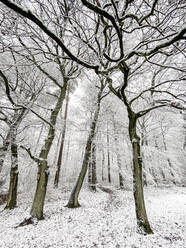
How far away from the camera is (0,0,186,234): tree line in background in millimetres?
1905

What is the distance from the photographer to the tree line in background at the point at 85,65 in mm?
1905

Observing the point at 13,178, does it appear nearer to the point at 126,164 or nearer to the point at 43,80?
the point at 43,80

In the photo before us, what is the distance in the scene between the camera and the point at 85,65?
1.92 meters

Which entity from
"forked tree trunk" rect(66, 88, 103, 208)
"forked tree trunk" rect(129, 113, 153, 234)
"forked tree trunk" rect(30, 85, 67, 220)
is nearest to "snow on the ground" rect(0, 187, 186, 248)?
"forked tree trunk" rect(129, 113, 153, 234)

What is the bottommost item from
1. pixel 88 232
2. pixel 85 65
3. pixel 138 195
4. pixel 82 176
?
pixel 88 232

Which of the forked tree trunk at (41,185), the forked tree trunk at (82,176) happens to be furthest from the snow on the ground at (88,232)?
the forked tree trunk at (82,176)

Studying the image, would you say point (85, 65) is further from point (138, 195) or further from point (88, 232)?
point (88, 232)

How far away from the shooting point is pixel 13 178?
5.02m

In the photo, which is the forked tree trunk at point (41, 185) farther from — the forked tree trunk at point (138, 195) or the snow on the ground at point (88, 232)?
the forked tree trunk at point (138, 195)

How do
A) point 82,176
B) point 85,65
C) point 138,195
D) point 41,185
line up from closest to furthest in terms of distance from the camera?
point 85,65, point 138,195, point 41,185, point 82,176

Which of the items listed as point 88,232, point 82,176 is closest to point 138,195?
point 88,232

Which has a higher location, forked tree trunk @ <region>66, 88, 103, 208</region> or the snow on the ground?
forked tree trunk @ <region>66, 88, 103, 208</region>

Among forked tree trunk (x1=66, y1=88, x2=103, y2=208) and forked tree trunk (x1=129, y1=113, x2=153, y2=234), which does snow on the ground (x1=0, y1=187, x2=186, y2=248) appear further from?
forked tree trunk (x1=66, y1=88, x2=103, y2=208)

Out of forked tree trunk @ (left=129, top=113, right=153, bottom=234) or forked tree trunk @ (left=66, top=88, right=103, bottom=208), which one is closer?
forked tree trunk @ (left=129, top=113, right=153, bottom=234)
